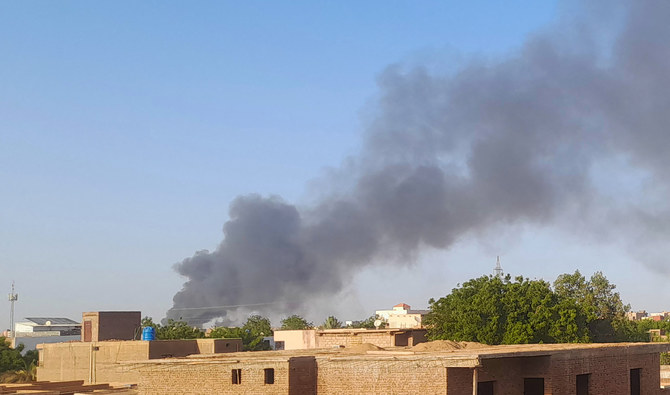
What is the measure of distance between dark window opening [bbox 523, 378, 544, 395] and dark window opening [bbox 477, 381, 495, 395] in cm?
179

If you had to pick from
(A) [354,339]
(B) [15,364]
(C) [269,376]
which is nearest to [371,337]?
(A) [354,339]

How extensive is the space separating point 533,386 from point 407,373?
209 inches

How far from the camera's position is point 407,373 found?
73.8 feet

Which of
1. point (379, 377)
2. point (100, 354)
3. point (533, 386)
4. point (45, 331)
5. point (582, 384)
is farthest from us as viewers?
point (45, 331)

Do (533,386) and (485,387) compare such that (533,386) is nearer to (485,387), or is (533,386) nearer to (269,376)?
(485,387)

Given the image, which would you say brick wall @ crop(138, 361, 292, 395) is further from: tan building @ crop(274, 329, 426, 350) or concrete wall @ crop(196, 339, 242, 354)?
concrete wall @ crop(196, 339, 242, 354)

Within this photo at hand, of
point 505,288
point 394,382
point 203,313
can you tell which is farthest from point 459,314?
point 203,313

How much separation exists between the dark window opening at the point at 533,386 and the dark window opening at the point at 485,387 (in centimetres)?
179

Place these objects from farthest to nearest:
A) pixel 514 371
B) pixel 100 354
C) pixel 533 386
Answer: pixel 100 354
pixel 533 386
pixel 514 371

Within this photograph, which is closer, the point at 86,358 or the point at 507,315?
the point at 86,358

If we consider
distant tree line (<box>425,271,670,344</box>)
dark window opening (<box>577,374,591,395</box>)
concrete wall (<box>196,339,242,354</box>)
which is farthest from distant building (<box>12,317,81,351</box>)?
dark window opening (<box>577,374,591,395</box>)

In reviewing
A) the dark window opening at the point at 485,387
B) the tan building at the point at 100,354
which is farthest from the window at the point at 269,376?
the tan building at the point at 100,354

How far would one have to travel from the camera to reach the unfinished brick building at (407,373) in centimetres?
Answer: 2225

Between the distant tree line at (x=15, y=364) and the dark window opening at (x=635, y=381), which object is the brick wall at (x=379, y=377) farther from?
the distant tree line at (x=15, y=364)
